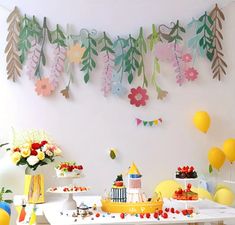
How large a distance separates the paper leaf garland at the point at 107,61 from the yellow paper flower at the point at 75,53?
0.17 metres

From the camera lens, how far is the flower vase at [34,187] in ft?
9.95

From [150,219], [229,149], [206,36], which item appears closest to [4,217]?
[150,219]

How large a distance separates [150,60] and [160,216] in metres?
1.53

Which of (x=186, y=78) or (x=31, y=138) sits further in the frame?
(x=186, y=78)

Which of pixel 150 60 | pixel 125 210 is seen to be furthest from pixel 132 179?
pixel 150 60

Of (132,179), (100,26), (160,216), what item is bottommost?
(160,216)

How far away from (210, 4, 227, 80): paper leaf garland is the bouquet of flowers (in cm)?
146

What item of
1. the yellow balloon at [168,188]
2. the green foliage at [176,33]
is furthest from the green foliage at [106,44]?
the yellow balloon at [168,188]

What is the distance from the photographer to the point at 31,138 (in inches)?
123

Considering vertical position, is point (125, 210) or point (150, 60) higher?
point (150, 60)

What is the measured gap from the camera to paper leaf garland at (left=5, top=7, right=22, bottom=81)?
3.31 metres

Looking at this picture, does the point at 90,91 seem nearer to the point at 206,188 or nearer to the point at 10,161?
the point at 10,161

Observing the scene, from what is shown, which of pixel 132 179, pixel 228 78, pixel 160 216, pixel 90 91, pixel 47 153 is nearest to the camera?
pixel 160 216

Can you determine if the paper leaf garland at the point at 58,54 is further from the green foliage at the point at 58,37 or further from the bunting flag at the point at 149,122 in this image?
the bunting flag at the point at 149,122
